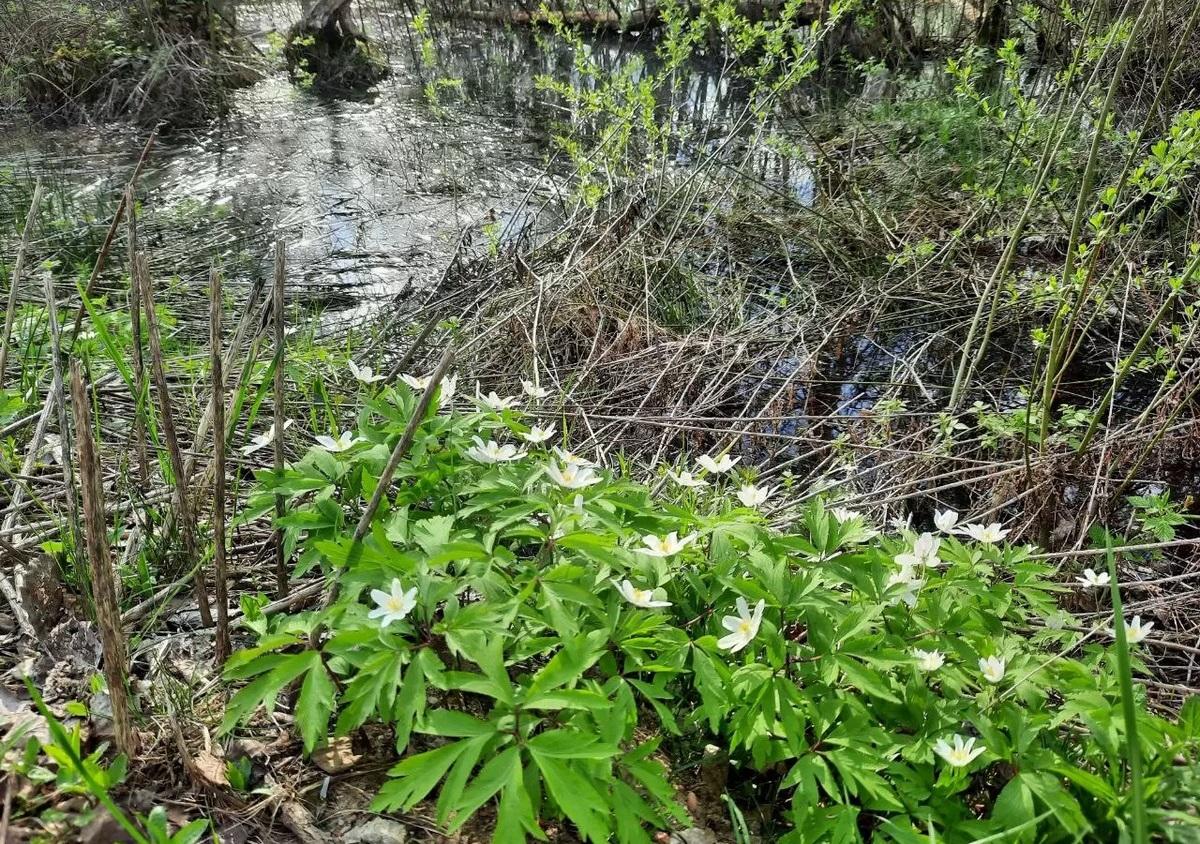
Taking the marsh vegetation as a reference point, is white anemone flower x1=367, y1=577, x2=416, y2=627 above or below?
above

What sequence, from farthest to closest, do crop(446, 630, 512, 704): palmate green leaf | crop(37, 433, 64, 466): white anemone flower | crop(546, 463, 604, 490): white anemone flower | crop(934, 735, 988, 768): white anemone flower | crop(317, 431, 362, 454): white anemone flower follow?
crop(37, 433, 64, 466): white anemone flower → crop(317, 431, 362, 454): white anemone flower → crop(546, 463, 604, 490): white anemone flower → crop(934, 735, 988, 768): white anemone flower → crop(446, 630, 512, 704): palmate green leaf

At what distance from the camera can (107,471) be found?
2582 mm

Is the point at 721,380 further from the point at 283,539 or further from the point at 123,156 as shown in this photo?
the point at 123,156

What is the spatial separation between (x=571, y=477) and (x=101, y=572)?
90 centimetres

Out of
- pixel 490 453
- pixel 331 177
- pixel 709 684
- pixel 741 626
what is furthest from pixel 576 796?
pixel 331 177

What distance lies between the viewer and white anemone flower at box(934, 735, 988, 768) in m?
1.41

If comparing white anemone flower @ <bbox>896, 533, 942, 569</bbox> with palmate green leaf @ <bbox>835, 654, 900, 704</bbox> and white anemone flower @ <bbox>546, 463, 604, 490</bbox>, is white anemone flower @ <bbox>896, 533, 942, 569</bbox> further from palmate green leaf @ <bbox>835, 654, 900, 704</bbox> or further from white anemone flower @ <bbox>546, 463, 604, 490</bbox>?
white anemone flower @ <bbox>546, 463, 604, 490</bbox>

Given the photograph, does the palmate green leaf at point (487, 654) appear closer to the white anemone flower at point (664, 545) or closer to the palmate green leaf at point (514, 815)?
the palmate green leaf at point (514, 815)

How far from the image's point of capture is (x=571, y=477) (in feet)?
5.76

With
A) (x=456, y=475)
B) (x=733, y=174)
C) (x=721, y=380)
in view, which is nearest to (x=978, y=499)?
(x=721, y=380)

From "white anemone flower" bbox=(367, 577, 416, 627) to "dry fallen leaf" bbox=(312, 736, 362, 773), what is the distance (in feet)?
1.53

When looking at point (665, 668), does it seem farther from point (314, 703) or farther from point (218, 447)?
point (218, 447)

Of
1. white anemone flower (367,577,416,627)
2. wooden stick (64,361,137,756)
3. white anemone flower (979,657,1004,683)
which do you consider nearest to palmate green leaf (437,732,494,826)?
white anemone flower (367,577,416,627)

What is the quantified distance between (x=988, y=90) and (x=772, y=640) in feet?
25.6
